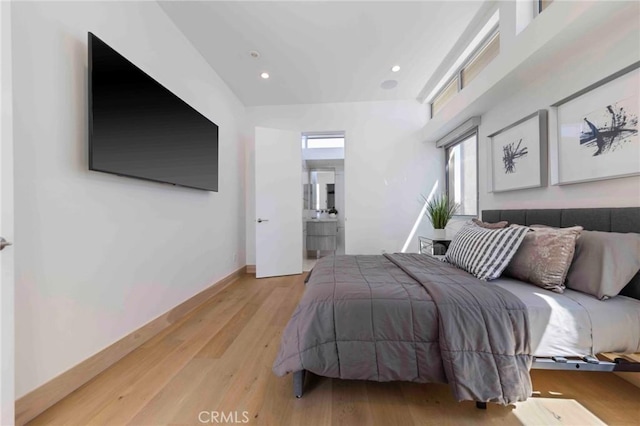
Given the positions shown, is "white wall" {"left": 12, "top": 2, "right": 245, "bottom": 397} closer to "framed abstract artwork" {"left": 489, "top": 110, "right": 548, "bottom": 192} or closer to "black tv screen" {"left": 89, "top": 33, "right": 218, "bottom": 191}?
"black tv screen" {"left": 89, "top": 33, "right": 218, "bottom": 191}

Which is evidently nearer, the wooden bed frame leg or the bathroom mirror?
the wooden bed frame leg

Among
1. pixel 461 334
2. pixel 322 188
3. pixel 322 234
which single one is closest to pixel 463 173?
pixel 461 334

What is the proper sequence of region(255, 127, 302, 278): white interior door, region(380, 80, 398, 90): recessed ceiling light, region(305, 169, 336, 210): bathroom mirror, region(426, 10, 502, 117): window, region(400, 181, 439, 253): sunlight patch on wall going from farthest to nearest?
region(305, 169, 336, 210): bathroom mirror → region(400, 181, 439, 253): sunlight patch on wall → region(255, 127, 302, 278): white interior door → region(380, 80, 398, 90): recessed ceiling light → region(426, 10, 502, 117): window

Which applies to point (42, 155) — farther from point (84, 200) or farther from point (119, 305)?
point (119, 305)

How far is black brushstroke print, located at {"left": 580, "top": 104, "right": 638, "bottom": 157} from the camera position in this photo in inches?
49.3

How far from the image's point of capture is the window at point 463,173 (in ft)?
9.38

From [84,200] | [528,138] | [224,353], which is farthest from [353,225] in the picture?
[84,200]

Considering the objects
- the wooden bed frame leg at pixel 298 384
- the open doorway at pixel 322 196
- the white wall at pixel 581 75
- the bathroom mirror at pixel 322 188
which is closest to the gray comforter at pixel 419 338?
the wooden bed frame leg at pixel 298 384

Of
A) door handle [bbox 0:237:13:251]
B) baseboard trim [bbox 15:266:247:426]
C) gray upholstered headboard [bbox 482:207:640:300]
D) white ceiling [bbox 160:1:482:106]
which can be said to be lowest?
baseboard trim [bbox 15:266:247:426]

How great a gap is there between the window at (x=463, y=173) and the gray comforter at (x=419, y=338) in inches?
81.3

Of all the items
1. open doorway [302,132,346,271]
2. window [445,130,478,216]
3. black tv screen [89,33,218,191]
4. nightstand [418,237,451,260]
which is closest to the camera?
black tv screen [89,33,218,191]

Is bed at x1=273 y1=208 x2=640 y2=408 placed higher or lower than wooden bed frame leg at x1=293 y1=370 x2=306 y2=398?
higher

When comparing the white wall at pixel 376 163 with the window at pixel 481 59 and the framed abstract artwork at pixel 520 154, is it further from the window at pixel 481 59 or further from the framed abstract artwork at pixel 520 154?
the framed abstract artwork at pixel 520 154

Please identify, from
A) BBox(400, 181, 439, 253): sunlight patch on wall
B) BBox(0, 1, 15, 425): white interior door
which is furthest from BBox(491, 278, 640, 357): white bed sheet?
BBox(400, 181, 439, 253): sunlight patch on wall
